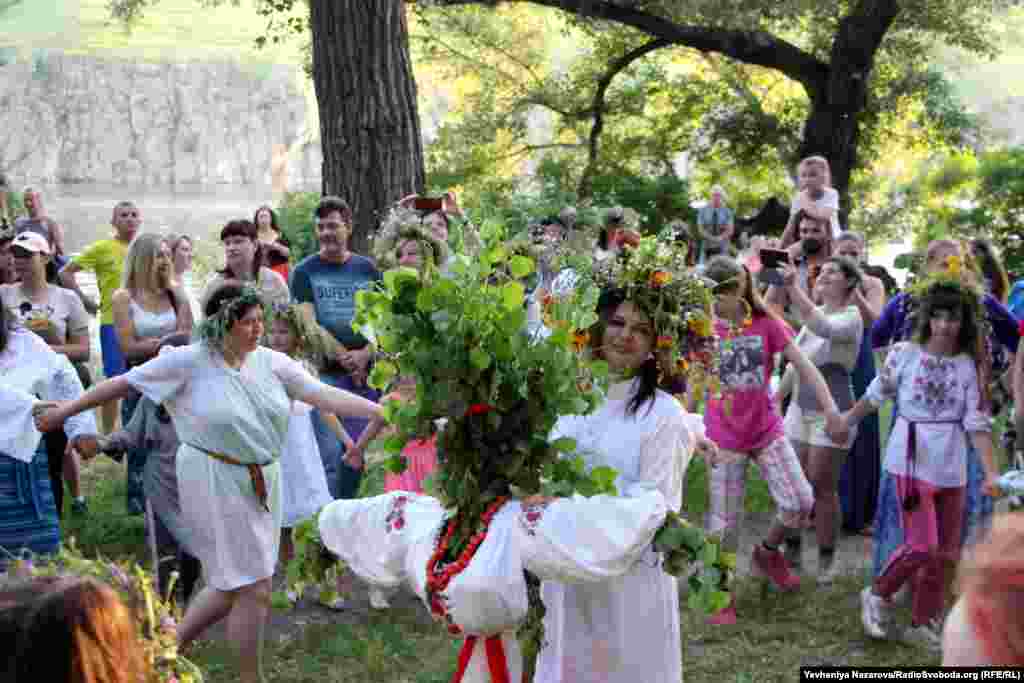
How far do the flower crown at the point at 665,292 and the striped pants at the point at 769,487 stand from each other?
2.22 meters

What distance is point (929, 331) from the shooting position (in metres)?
6.25

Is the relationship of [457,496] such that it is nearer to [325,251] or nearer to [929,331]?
[929,331]

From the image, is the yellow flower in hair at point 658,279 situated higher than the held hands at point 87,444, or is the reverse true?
the yellow flower in hair at point 658,279

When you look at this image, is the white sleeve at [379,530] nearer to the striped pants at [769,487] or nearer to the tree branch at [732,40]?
the striped pants at [769,487]

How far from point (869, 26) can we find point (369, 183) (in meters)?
10.8

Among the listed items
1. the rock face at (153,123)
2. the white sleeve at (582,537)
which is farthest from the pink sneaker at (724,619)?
the rock face at (153,123)

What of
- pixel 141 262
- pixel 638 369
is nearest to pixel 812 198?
pixel 141 262

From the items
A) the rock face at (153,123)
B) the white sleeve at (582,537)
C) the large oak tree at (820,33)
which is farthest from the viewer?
the rock face at (153,123)

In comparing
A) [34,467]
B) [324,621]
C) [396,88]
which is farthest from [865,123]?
[34,467]

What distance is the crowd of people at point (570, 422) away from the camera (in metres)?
4.23

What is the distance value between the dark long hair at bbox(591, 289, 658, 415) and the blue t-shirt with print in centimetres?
336

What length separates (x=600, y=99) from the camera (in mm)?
20688

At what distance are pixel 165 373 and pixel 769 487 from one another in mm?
3305

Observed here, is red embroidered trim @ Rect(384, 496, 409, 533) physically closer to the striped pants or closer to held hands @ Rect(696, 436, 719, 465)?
held hands @ Rect(696, 436, 719, 465)
